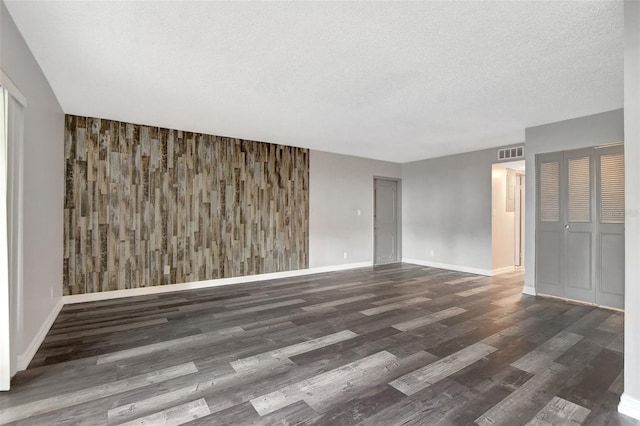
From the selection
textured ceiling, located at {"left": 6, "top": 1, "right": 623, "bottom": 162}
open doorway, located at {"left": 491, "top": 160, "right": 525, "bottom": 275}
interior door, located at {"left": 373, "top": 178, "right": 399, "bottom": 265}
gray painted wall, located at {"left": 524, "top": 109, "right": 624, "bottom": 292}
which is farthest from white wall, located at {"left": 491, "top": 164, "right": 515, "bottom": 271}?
interior door, located at {"left": 373, "top": 178, "right": 399, "bottom": 265}

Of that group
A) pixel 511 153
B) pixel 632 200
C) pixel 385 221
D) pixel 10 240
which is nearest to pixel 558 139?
pixel 511 153

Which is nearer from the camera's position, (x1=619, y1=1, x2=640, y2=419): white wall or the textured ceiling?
(x1=619, y1=1, x2=640, y2=419): white wall

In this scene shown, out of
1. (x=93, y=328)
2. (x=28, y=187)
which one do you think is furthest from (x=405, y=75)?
(x=93, y=328)

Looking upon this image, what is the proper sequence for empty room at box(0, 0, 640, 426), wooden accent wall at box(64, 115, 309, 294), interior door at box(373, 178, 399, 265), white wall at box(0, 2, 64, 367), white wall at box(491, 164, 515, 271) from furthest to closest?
interior door at box(373, 178, 399, 265)
white wall at box(491, 164, 515, 271)
wooden accent wall at box(64, 115, 309, 294)
white wall at box(0, 2, 64, 367)
empty room at box(0, 0, 640, 426)

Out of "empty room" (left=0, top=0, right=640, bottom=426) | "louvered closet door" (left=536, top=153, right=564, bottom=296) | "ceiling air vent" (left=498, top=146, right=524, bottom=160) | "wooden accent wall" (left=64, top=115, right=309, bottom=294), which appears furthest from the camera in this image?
"ceiling air vent" (left=498, top=146, right=524, bottom=160)

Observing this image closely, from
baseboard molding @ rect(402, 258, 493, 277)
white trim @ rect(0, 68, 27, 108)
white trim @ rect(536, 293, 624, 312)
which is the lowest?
white trim @ rect(536, 293, 624, 312)

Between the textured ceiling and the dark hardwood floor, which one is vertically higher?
the textured ceiling

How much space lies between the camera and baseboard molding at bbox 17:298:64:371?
2367 millimetres

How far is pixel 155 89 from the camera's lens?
3.29 meters

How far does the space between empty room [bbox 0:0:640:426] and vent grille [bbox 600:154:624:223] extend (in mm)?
31

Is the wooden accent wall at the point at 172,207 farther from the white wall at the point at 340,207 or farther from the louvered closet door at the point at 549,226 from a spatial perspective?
the louvered closet door at the point at 549,226

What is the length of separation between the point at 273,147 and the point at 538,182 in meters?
4.60

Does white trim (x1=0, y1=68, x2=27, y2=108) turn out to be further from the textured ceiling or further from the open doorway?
the open doorway

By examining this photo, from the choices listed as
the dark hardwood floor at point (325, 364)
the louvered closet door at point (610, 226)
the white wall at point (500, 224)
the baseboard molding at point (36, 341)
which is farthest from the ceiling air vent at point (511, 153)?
the baseboard molding at point (36, 341)
